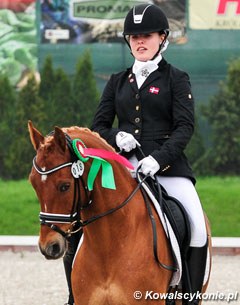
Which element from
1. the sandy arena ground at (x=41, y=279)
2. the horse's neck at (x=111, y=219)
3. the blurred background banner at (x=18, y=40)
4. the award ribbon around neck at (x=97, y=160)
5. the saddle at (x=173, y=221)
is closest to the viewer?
the award ribbon around neck at (x=97, y=160)

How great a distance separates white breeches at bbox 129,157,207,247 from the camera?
15.3 feet

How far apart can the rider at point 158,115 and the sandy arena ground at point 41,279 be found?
217 cm

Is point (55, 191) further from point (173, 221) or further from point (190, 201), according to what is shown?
point (190, 201)

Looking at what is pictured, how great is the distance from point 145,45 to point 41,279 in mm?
4251

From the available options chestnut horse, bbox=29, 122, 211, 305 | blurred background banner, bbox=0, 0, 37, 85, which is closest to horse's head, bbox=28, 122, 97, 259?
chestnut horse, bbox=29, 122, 211, 305

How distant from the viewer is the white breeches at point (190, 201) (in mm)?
4656

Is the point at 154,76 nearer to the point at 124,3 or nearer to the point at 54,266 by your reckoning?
the point at 54,266

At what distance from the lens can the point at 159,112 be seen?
15.5 feet

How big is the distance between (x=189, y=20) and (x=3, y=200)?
385 cm

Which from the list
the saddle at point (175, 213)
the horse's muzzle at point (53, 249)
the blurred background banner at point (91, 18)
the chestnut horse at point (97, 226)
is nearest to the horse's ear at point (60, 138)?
the chestnut horse at point (97, 226)

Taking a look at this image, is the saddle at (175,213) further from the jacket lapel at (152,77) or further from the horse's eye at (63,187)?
the horse's eye at (63,187)

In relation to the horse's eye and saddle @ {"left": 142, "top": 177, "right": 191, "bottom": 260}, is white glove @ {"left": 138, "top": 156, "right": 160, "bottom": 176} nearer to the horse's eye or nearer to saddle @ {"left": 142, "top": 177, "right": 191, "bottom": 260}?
saddle @ {"left": 142, "top": 177, "right": 191, "bottom": 260}

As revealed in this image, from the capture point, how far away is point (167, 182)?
15.5ft

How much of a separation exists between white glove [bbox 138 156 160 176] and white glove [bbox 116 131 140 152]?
164 millimetres
